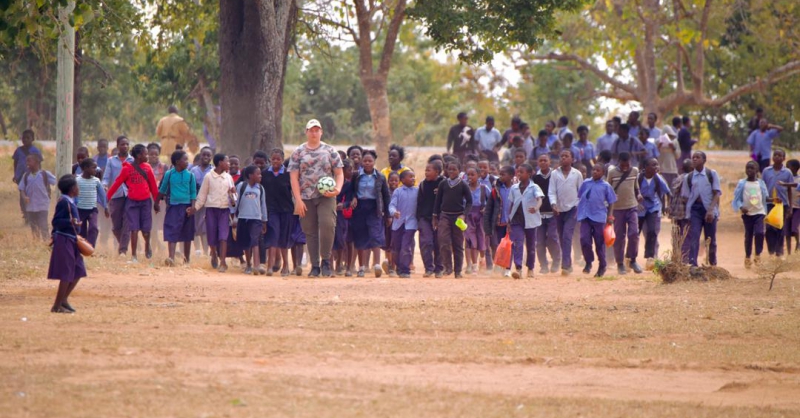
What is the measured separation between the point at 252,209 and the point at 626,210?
5.40m

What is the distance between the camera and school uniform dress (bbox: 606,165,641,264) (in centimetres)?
1702

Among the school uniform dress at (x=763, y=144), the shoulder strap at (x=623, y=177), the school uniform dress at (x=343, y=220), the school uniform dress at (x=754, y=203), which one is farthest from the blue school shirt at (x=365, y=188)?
the school uniform dress at (x=763, y=144)

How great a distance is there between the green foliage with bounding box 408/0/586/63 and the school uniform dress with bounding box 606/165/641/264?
453 cm

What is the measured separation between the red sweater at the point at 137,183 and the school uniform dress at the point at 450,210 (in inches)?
153

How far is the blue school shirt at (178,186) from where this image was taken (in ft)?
53.9

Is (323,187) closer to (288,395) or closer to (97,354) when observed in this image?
(97,354)

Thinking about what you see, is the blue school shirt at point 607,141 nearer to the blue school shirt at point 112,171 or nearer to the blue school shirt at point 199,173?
the blue school shirt at point 199,173

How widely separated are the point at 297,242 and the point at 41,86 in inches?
713

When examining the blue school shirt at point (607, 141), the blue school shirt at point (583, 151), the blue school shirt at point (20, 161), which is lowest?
the blue school shirt at point (20, 161)

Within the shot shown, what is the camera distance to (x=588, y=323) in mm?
11266

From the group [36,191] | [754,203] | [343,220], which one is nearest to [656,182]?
[754,203]

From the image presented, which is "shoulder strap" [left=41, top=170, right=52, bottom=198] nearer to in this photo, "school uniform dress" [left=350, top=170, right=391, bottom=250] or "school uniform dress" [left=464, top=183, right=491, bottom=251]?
"school uniform dress" [left=350, top=170, right=391, bottom=250]

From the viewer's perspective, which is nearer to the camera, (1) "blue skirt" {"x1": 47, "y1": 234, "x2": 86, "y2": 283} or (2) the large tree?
(1) "blue skirt" {"x1": 47, "y1": 234, "x2": 86, "y2": 283}

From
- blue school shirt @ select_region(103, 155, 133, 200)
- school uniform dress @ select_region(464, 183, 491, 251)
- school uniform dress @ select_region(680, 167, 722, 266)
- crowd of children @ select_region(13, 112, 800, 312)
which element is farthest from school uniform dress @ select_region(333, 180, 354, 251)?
school uniform dress @ select_region(680, 167, 722, 266)
